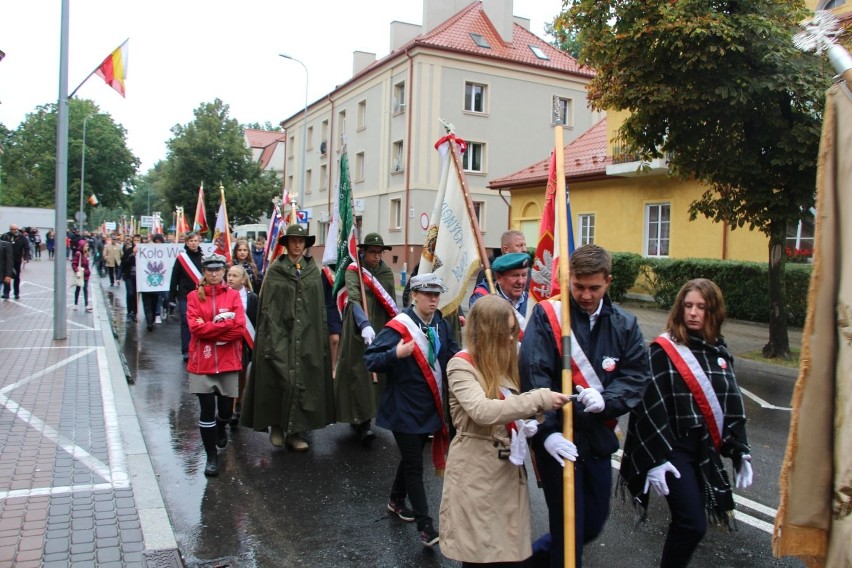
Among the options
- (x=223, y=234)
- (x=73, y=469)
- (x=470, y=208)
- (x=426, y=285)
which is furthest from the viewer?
(x=223, y=234)

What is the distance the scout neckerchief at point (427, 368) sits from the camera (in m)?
4.48

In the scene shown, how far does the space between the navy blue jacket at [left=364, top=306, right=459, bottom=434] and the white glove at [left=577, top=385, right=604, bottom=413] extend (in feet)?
5.18

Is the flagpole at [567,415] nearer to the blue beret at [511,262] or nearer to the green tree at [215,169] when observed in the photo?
the blue beret at [511,262]

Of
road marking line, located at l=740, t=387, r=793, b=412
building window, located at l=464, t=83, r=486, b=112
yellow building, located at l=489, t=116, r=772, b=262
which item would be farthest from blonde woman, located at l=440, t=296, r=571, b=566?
building window, located at l=464, t=83, r=486, b=112

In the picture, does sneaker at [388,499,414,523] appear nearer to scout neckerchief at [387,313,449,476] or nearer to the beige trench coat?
scout neckerchief at [387,313,449,476]

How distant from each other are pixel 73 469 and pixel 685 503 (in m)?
4.46

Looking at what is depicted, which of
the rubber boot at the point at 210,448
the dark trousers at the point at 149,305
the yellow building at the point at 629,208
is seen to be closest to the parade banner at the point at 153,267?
the dark trousers at the point at 149,305

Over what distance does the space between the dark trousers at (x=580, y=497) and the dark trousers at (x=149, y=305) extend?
1257cm

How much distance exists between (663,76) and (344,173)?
20.3ft

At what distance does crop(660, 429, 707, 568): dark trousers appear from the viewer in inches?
133

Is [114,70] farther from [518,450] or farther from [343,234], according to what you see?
[518,450]

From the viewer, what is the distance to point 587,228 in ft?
79.6

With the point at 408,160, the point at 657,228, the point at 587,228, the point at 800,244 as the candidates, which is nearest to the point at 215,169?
the point at 408,160

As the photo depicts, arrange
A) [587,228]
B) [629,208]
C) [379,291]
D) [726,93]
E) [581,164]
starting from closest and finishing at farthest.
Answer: [379,291], [726,93], [629,208], [587,228], [581,164]
